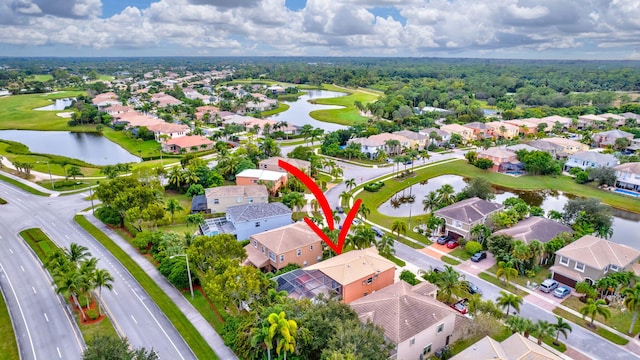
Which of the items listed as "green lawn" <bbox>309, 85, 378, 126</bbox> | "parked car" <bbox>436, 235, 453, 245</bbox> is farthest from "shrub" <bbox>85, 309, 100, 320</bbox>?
"green lawn" <bbox>309, 85, 378, 126</bbox>

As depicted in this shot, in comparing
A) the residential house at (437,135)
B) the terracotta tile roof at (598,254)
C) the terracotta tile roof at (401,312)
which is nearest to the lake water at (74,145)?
the residential house at (437,135)

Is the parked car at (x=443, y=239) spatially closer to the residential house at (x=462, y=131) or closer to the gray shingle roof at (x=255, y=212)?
the gray shingle roof at (x=255, y=212)

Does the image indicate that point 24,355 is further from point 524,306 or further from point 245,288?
point 524,306

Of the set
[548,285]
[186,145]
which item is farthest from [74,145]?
[548,285]

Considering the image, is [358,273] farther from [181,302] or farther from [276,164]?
[276,164]

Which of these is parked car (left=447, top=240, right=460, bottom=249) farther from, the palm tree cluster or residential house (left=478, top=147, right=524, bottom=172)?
residential house (left=478, top=147, right=524, bottom=172)

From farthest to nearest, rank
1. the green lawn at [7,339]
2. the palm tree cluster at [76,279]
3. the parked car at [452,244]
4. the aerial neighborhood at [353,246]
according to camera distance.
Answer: the parked car at [452,244], the palm tree cluster at [76,279], the green lawn at [7,339], the aerial neighborhood at [353,246]
